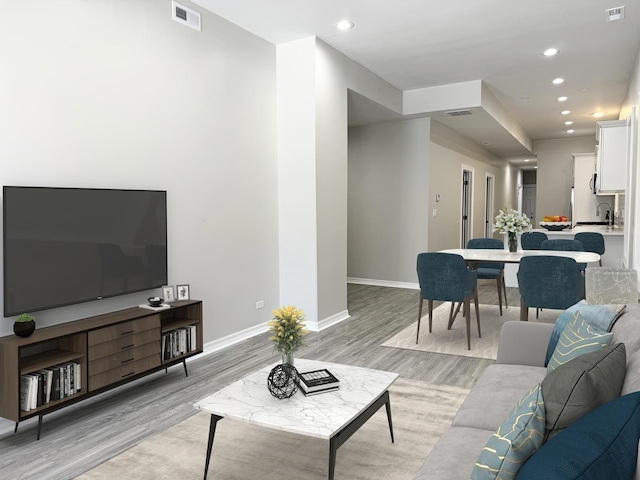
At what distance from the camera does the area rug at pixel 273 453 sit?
7.55 ft

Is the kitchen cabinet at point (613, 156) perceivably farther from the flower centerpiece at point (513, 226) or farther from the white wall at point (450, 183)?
the white wall at point (450, 183)

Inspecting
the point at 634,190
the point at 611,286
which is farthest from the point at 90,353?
the point at 634,190

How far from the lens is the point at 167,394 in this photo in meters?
3.35

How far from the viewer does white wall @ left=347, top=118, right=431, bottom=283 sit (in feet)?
25.3

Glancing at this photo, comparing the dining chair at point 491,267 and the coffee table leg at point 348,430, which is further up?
the dining chair at point 491,267

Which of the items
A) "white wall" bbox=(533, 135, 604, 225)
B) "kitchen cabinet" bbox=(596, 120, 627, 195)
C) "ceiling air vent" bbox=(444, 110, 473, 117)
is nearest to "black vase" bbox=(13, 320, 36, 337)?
"ceiling air vent" bbox=(444, 110, 473, 117)

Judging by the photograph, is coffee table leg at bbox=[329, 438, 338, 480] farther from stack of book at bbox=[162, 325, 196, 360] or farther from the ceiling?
the ceiling

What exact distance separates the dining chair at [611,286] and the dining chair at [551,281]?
41.8 inches

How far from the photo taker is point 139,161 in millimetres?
3607

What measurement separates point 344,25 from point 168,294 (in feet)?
10.0

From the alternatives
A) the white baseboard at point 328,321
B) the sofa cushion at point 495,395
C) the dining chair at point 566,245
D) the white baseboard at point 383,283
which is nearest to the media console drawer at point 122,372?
the white baseboard at point 328,321

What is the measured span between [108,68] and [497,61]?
456cm

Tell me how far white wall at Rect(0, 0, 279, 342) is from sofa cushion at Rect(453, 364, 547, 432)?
8.30 feet

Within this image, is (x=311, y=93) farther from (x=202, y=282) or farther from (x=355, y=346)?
(x=355, y=346)
